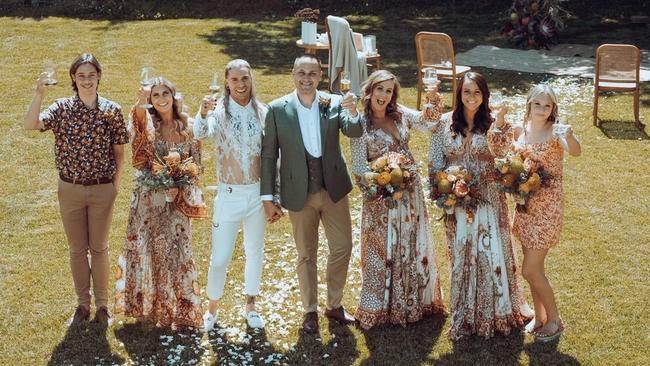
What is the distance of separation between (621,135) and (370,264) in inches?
261

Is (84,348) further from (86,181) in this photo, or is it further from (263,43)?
(263,43)

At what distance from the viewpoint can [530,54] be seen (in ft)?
55.2

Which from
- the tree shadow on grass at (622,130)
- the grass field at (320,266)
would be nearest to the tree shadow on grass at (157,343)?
the grass field at (320,266)

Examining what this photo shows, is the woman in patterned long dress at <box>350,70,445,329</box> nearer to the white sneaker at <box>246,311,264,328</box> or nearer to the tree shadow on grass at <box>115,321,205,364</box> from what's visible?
the white sneaker at <box>246,311,264,328</box>

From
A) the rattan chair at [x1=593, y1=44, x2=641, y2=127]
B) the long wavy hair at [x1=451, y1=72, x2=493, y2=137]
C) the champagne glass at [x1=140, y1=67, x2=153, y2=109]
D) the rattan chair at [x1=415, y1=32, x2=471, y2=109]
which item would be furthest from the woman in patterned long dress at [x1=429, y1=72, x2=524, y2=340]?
the rattan chair at [x1=593, y1=44, x2=641, y2=127]

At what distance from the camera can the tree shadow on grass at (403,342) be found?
623cm

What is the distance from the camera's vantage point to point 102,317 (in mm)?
→ 6688

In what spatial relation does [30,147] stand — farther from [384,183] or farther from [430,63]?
[384,183]

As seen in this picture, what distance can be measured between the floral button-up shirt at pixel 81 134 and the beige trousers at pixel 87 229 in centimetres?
12

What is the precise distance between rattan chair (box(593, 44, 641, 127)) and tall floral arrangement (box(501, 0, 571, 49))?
15.1 feet

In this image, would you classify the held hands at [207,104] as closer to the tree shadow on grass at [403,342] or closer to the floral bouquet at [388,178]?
the floral bouquet at [388,178]

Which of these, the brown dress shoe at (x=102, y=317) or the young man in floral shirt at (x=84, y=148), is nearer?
the young man in floral shirt at (x=84, y=148)

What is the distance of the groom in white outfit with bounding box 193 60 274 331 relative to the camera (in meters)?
6.18

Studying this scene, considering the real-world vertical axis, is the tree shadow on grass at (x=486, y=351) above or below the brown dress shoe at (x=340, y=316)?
below
